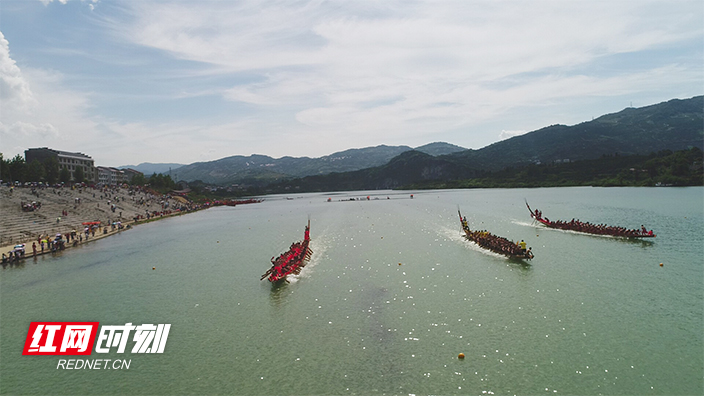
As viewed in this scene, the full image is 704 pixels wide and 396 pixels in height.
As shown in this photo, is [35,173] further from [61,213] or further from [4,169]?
[61,213]

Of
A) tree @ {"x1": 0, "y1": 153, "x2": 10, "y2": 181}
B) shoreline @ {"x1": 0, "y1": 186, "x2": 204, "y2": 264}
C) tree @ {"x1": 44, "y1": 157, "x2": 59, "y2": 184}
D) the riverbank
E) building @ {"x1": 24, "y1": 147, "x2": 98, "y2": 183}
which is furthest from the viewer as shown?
building @ {"x1": 24, "y1": 147, "x2": 98, "y2": 183}

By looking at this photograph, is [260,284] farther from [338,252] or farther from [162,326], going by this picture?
[338,252]

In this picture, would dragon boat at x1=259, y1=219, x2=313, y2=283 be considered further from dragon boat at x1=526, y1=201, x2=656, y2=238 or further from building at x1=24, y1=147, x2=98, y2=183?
building at x1=24, y1=147, x2=98, y2=183

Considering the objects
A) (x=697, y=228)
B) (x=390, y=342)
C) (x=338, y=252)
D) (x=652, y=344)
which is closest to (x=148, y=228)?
(x=338, y=252)

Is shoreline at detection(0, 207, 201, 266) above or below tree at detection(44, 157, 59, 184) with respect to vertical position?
below

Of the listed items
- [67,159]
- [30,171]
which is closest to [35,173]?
[30,171]
